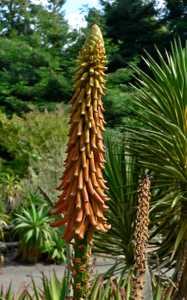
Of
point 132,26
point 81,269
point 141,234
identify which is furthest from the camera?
point 132,26

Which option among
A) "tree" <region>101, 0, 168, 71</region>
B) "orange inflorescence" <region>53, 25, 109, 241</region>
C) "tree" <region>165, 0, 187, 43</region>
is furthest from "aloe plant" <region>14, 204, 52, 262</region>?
"tree" <region>165, 0, 187, 43</region>

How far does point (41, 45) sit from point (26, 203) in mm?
14396

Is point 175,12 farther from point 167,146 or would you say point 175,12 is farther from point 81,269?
point 81,269

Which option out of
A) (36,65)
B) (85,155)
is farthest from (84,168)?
(36,65)

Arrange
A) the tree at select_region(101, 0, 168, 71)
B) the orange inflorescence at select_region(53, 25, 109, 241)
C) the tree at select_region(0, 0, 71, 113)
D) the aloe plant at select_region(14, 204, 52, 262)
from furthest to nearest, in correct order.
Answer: the tree at select_region(101, 0, 168, 71), the tree at select_region(0, 0, 71, 113), the aloe plant at select_region(14, 204, 52, 262), the orange inflorescence at select_region(53, 25, 109, 241)

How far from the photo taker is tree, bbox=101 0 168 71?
98.6 feet

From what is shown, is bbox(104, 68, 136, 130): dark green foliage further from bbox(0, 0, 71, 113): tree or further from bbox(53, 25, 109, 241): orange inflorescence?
bbox(53, 25, 109, 241): orange inflorescence

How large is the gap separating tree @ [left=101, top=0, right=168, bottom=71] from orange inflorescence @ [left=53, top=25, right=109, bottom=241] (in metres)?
27.1

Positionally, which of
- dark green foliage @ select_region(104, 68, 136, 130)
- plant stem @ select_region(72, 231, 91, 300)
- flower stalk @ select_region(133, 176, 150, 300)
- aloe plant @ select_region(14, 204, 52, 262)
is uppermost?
dark green foliage @ select_region(104, 68, 136, 130)

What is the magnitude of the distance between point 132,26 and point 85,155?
92.5 ft

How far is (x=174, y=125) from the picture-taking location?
21.3 feet

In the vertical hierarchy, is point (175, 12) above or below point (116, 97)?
above

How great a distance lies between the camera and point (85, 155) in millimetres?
2883

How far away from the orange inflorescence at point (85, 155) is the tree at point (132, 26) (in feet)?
88.9
